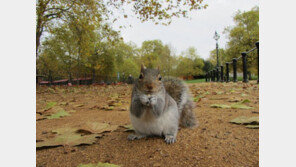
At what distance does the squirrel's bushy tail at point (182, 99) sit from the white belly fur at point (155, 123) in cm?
29

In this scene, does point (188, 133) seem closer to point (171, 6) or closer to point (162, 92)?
point (162, 92)

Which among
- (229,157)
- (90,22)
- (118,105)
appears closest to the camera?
(229,157)

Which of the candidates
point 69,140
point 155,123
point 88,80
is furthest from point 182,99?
point 88,80

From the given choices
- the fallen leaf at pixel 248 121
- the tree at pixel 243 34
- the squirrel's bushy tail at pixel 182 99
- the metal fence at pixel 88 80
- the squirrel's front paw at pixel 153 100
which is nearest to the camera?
the squirrel's front paw at pixel 153 100

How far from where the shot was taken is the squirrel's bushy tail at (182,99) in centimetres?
166

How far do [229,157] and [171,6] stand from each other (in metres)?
5.15

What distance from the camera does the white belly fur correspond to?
132cm

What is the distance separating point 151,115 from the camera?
1.29m

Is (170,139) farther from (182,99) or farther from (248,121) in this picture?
(248,121)

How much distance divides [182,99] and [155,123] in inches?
20.2

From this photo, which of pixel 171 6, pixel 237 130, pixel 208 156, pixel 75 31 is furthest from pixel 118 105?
pixel 75 31

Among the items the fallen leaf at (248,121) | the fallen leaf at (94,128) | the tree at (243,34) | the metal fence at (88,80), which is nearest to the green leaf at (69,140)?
the fallen leaf at (94,128)

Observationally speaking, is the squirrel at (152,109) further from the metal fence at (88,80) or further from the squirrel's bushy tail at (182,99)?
the metal fence at (88,80)

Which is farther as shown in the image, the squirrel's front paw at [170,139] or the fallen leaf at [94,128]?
the fallen leaf at [94,128]
